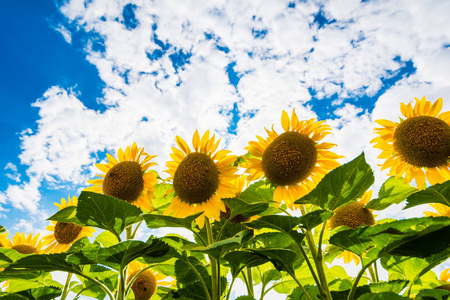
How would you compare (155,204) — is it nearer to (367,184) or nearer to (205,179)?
(205,179)

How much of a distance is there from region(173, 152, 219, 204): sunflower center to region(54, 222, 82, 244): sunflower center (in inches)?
65.3

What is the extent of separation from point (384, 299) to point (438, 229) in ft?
1.29

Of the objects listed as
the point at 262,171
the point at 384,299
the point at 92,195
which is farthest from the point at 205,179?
the point at 384,299

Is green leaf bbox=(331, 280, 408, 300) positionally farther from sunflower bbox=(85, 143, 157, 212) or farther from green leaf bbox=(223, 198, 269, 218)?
sunflower bbox=(85, 143, 157, 212)

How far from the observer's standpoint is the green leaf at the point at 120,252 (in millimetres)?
1585

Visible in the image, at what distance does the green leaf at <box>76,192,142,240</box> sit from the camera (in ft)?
5.54

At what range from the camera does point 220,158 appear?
240cm

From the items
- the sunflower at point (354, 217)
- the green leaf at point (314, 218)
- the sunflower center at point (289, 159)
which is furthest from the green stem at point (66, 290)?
the sunflower at point (354, 217)

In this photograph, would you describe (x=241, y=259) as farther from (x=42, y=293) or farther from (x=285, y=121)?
(x=42, y=293)

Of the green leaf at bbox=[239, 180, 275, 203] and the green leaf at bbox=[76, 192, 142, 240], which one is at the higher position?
the green leaf at bbox=[239, 180, 275, 203]

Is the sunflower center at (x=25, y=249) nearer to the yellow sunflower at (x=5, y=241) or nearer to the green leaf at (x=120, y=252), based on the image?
the yellow sunflower at (x=5, y=241)

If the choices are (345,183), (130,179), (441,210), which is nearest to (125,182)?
(130,179)

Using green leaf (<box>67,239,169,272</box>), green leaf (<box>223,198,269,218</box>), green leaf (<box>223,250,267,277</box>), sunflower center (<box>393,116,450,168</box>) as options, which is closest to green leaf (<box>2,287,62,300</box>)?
green leaf (<box>67,239,169,272</box>)

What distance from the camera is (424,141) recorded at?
7.84ft
